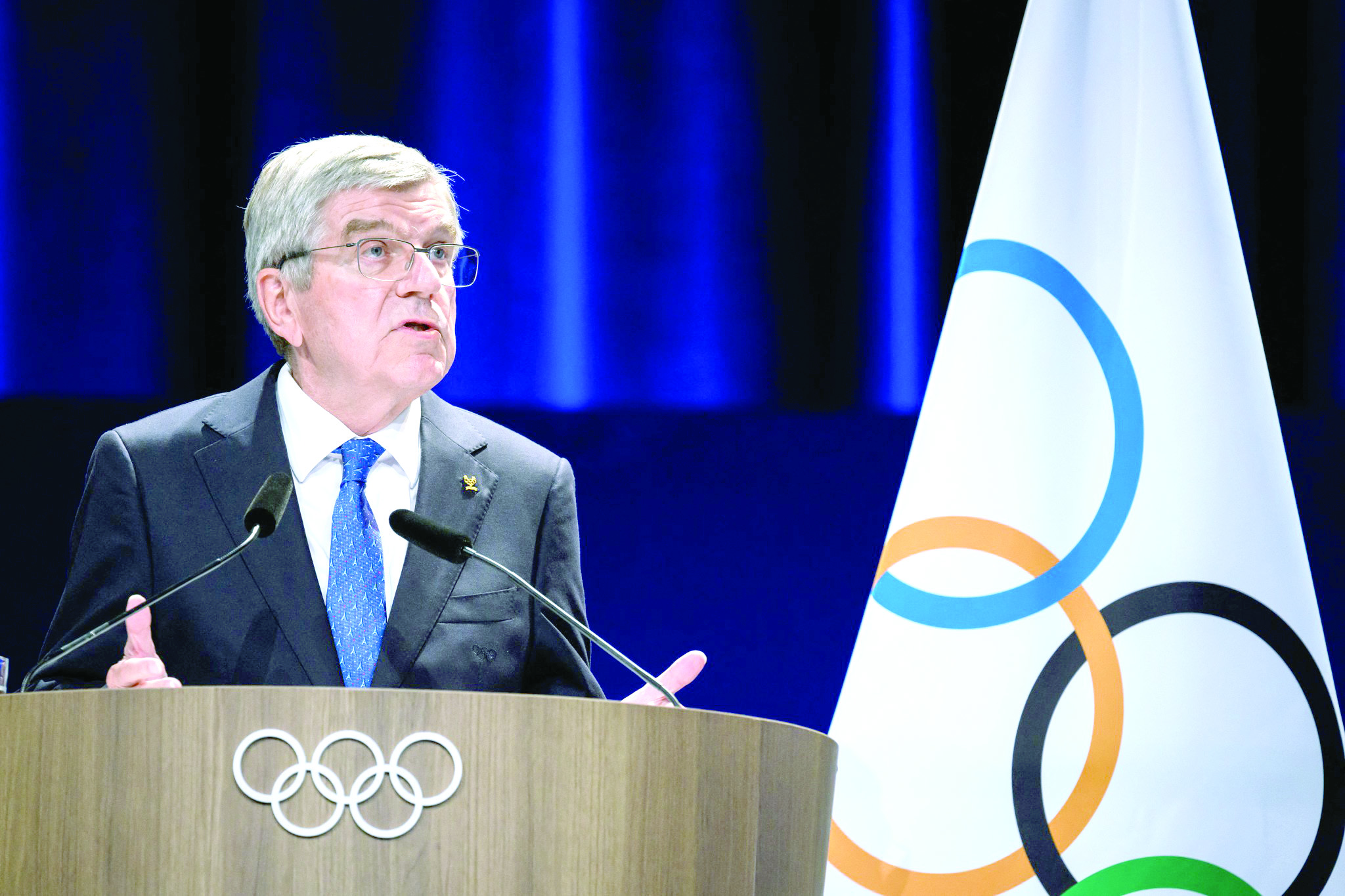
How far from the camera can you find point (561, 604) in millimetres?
2219

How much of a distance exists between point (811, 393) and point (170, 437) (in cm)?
140

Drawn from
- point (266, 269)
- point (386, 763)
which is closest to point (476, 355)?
point (266, 269)

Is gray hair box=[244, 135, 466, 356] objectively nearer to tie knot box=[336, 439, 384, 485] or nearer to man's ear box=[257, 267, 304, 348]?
man's ear box=[257, 267, 304, 348]

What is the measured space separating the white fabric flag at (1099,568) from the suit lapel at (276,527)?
932 millimetres

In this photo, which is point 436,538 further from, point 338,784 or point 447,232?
point 447,232

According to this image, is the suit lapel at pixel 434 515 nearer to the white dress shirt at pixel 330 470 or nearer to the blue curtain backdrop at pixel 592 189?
the white dress shirt at pixel 330 470

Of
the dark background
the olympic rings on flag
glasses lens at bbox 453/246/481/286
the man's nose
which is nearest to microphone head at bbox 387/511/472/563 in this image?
the man's nose

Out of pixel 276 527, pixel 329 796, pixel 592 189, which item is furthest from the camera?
pixel 592 189

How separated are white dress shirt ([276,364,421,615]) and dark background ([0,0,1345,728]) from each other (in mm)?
716

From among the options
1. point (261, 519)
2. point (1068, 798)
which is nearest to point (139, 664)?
point (261, 519)

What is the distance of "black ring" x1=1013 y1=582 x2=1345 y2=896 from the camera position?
240 cm

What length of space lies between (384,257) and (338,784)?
47.2 inches

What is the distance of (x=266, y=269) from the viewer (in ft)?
7.61

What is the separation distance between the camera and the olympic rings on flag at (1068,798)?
240 cm
